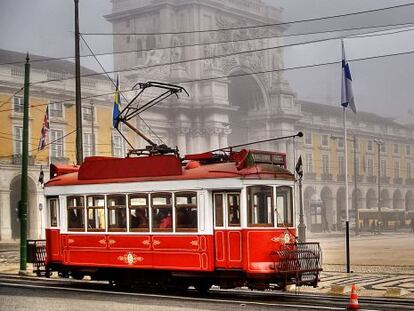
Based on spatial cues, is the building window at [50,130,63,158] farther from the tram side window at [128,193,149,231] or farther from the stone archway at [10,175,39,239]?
the tram side window at [128,193,149,231]

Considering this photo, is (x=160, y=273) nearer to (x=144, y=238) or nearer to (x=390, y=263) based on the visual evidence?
(x=144, y=238)

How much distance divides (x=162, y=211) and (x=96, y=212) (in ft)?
7.25

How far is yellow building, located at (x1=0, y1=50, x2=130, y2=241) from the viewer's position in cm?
5300

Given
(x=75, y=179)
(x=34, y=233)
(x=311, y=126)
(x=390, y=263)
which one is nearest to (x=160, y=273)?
(x=75, y=179)

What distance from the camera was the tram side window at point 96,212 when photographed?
64.5 feet

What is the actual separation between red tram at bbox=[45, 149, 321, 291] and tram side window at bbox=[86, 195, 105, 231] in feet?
0.08

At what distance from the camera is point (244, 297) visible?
18047mm

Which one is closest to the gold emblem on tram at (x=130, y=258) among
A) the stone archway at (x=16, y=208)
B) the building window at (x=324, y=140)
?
the stone archway at (x=16, y=208)

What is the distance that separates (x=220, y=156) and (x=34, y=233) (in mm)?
35141

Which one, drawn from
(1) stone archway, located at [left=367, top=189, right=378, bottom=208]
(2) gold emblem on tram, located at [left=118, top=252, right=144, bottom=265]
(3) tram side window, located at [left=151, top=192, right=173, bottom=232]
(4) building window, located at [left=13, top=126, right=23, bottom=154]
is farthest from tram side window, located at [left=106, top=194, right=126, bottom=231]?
(1) stone archway, located at [left=367, top=189, right=378, bottom=208]

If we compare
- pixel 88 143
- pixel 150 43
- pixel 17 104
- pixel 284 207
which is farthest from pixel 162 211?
pixel 150 43

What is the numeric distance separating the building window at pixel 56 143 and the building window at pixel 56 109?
1.22 m

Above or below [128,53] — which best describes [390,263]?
below

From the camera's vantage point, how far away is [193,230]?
17875 mm
